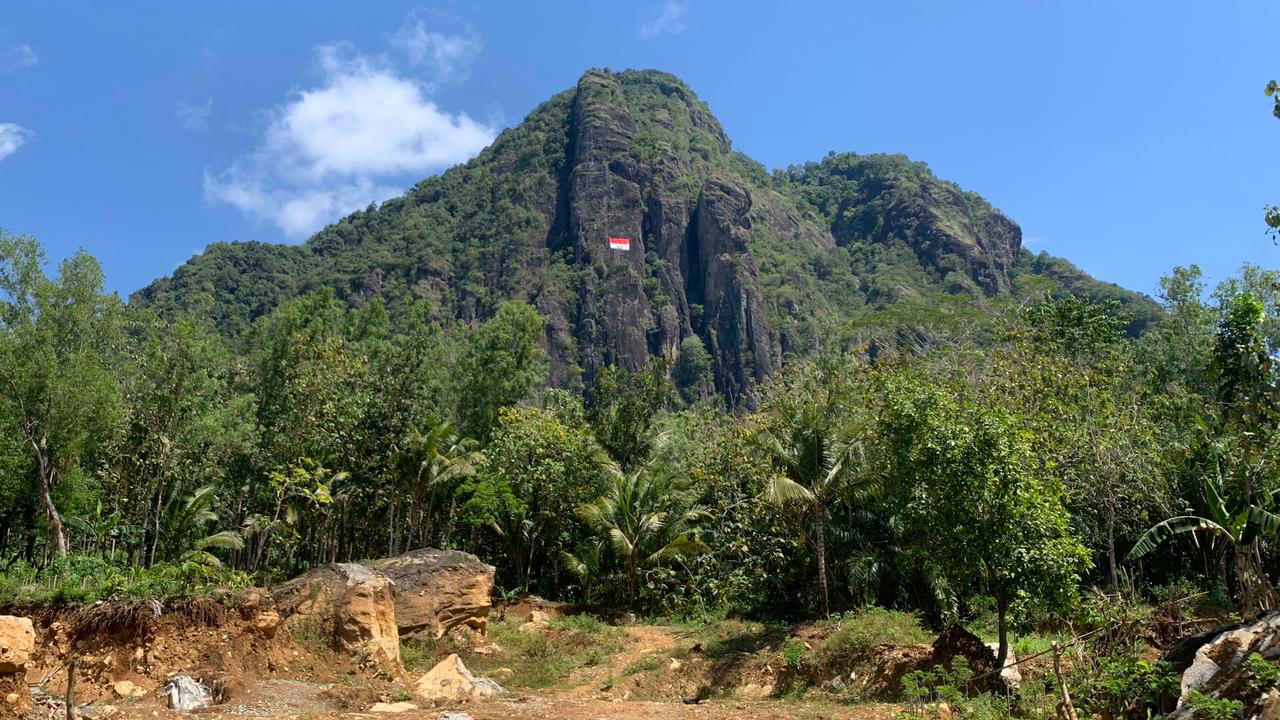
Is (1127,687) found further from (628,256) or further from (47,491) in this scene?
(628,256)

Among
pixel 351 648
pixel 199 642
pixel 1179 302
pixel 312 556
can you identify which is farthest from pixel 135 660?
pixel 1179 302

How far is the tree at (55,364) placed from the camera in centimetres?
1806

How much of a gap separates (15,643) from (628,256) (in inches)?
3774

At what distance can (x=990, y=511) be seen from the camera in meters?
11.8

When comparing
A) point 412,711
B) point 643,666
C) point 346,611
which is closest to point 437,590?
point 346,611

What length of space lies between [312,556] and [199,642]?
1692cm

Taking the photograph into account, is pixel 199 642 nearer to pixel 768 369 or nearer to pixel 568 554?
pixel 568 554

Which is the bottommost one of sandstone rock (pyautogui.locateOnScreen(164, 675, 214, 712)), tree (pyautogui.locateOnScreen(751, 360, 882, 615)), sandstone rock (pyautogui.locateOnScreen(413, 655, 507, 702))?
sandstone rock (pyautogui.locateOnScreen(413, 655, 507, 702))

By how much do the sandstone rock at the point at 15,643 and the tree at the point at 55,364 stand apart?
9816mm

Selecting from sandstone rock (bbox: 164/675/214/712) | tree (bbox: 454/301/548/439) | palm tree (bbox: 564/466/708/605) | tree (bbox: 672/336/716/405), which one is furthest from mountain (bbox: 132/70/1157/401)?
sandstone rock (bbox: 164/675/214/712)

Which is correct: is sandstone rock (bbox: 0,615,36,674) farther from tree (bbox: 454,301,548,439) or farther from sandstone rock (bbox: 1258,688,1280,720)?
tree (bbox: 454,301,548,439)

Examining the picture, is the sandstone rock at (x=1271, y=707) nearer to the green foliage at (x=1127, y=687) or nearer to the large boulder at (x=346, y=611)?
the green foliage at (x=1127, y=687)

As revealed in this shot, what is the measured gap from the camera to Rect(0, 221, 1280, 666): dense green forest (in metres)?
12.4

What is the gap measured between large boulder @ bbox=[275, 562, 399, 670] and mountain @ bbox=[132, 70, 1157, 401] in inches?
2751
